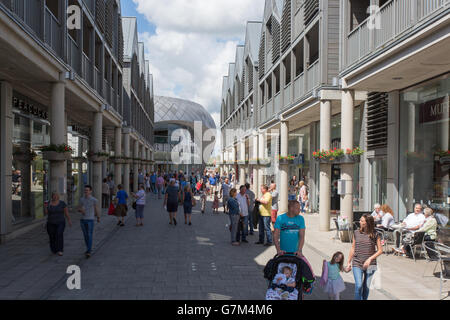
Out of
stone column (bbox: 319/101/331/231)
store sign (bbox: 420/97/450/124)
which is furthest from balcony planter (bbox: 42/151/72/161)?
store sign (bbox: 420/97/450/124)

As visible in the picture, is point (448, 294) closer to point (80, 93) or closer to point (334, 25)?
point (334, 25)

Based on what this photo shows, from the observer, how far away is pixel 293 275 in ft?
16.8

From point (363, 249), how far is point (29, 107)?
13.2m

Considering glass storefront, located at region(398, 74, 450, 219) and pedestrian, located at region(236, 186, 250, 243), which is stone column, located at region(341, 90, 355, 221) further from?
pedestrian, located at region(236, 186, 250, 243)

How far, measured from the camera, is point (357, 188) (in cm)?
1658

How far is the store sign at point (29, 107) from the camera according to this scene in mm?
13684

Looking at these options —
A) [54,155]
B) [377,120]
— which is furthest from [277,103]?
[54,155]

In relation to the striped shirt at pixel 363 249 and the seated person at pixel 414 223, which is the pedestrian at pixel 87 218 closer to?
the striped shirt at pixel 363 249

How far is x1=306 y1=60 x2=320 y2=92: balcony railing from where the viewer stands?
14780 millimetres

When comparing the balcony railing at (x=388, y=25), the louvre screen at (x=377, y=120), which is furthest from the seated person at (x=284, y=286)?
the louvre screen at (x=377, y=120)

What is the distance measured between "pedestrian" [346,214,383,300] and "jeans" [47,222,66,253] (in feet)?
22.2

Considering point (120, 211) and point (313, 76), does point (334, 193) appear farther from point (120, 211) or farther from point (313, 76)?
point (120, 211)
